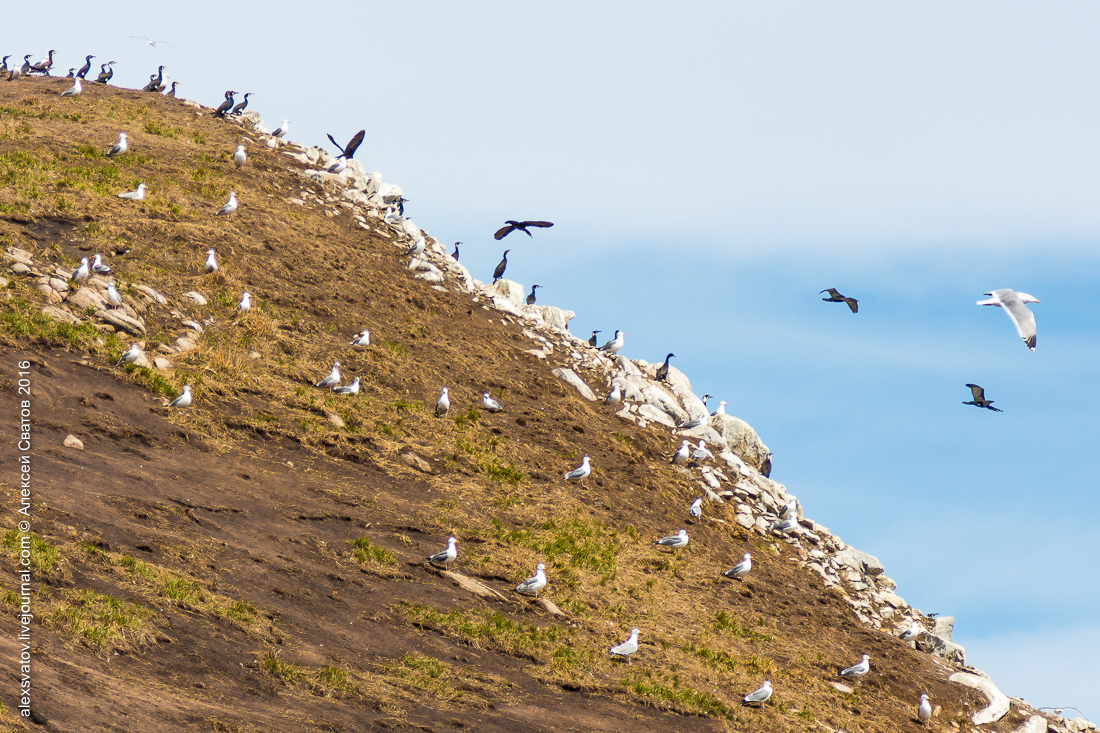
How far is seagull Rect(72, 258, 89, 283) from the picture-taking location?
26.1m

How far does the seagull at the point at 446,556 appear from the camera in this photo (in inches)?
870

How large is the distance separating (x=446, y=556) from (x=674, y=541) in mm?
7035

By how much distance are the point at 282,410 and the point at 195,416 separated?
7.80 feet

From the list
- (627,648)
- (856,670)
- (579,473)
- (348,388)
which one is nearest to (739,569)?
(856,670)

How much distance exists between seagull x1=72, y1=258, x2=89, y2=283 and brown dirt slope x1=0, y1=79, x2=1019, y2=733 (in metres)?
0.95

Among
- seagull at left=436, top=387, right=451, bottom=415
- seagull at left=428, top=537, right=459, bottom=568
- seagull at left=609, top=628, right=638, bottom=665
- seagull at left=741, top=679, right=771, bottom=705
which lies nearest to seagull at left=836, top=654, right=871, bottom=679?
seagull at left=741, top=679, right=771, bottom=705

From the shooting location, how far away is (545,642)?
Answer: 68.2 ft

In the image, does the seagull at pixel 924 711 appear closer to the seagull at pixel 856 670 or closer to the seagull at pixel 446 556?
the seagull at pixel 856 670

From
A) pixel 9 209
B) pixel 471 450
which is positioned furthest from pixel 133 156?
pixel 471 450

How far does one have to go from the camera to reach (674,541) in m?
26.5

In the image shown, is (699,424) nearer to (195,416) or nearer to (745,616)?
(745,616)

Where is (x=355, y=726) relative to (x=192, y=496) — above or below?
below

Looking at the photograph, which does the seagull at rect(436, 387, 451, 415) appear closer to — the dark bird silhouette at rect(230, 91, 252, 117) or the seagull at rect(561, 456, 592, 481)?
the seagull at rect(561, 456, 592, 481)

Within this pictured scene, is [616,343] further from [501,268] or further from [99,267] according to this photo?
[99,267]
